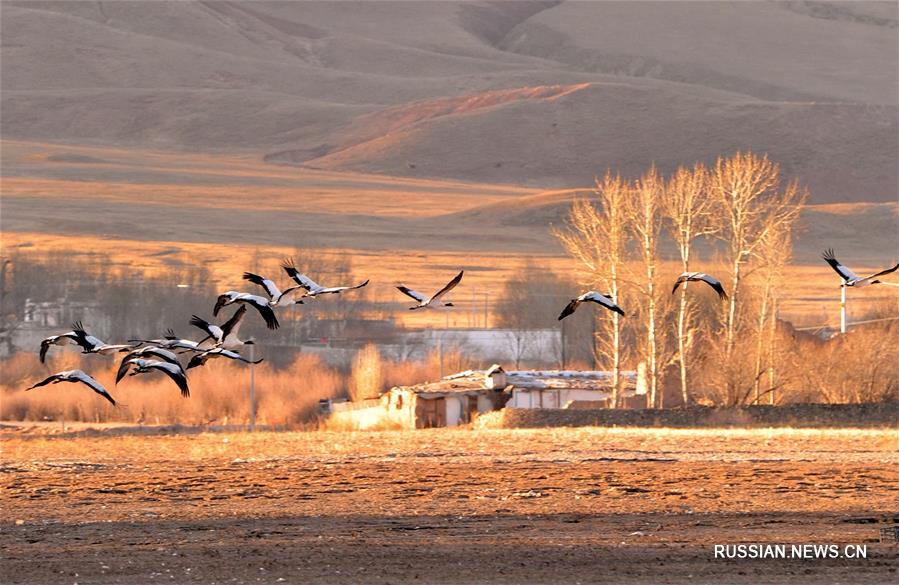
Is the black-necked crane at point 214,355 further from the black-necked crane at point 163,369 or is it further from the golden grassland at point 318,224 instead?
the golden grassland at point 318,224

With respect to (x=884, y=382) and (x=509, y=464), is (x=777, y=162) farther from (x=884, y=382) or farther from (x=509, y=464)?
(x=509, y=464)

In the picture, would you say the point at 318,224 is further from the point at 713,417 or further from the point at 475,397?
the point at 713,417

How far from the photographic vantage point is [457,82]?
A: 196250mm

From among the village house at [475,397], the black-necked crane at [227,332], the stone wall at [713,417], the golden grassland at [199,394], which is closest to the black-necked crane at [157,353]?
the black-necked crane at [227,332]

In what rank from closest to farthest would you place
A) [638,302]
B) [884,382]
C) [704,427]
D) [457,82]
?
1. [704,427]
2. [884,382]
3. [638,302]
4. [457,82]

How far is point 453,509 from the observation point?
20.1 m

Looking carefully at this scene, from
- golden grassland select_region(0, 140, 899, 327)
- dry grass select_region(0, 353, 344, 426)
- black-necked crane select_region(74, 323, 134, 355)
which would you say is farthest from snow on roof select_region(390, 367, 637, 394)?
black-necked crane select_region(74, 323, 134, 355)

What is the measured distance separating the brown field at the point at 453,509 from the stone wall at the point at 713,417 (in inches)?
181

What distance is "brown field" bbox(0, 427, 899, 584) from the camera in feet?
50.1

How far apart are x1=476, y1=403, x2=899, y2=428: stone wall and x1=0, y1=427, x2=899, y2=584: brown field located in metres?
4.61

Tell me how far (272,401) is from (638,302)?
1304 cm

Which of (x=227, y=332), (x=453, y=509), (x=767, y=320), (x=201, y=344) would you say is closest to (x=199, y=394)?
(x=767, y=320)

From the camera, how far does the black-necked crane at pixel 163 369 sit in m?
15.3

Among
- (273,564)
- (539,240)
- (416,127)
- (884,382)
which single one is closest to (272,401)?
(884,382)
